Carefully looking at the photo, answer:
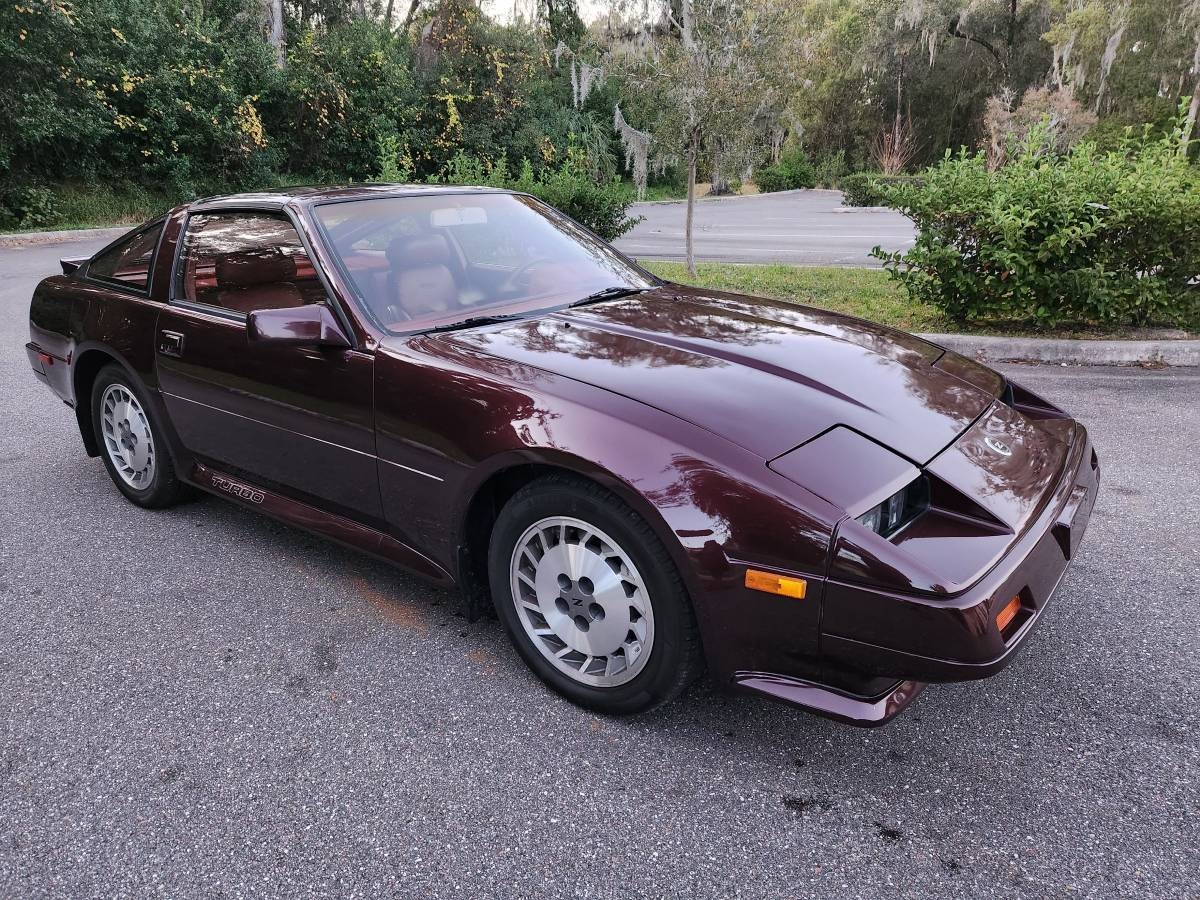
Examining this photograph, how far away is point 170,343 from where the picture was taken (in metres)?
3.42

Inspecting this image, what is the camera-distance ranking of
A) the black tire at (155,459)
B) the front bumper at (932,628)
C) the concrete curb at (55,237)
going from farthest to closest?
1. the concrete curb at (55,237)
2. the black tire at (155,459)
3. the front bumper at (932,628)

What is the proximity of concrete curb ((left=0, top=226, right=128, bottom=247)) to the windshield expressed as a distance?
555 inches

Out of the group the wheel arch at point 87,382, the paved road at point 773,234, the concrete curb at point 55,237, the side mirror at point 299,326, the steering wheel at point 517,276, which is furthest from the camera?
the concrete curb at point 55,237

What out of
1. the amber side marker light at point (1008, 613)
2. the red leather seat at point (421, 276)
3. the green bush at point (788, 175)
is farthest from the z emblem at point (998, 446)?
the green bush at point (788, 175)

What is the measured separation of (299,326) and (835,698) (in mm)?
1972

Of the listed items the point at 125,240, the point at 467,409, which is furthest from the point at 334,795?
the point at 125,240

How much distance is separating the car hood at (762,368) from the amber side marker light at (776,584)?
0.98 ft

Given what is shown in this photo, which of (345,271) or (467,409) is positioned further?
(345,271)

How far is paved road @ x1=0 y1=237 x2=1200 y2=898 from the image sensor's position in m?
1.91

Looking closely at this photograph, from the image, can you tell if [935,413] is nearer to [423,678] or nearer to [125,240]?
[423,678]

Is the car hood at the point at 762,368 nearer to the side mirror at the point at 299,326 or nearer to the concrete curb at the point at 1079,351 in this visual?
the side mirror at the point at 299,326

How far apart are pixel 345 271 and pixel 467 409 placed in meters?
0.80

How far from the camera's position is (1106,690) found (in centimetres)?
250

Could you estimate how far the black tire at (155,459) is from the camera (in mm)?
3672
